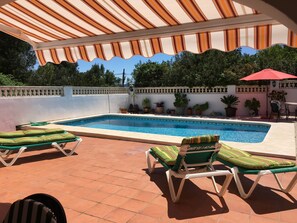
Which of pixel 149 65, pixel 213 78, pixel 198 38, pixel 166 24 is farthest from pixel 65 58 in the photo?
pixel 149 65

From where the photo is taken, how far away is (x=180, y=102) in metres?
23.5

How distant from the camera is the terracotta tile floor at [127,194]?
4.75 m

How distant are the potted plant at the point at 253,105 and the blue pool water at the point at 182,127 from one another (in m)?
4.18

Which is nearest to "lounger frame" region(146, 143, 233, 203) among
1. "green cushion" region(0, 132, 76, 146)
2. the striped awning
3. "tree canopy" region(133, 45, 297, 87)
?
the striped awning

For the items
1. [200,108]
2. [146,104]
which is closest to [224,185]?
[200,108]

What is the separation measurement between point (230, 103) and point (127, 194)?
17469 mm

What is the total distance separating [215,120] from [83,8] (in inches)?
555

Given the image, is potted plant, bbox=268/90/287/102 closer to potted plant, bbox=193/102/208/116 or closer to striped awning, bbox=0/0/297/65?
potted plant, bbox=193/102/208/116

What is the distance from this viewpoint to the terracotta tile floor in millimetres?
4754

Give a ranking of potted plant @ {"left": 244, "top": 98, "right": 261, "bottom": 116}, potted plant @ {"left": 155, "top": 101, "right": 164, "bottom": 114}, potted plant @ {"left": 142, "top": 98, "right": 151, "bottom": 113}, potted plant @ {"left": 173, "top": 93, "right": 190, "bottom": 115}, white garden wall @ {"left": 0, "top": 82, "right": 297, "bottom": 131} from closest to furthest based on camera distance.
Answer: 1. white garden wall @ {"left": 0, "top": 82, "right": 297, "bottom": 131}
2. potted plant @ {"left": 244, "top": 98, "right": 261, "bottom": 116}
3. potted plant @ {"left": 173, "top": 93, "right": 190, "bottom": 115}
4. potted plant @ {"left": 155, "top": 101, "right": 164, "bottom": 114}
5. potted plant @ {"left": 142, "top": 98, "right": 151, "bottom": 113}

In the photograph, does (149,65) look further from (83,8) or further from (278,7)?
(278,7)

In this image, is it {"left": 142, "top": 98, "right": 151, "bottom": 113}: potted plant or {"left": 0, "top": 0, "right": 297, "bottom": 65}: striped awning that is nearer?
{"left": 0, "top": 0, "right": 297, "bottom": 65}: striped awning

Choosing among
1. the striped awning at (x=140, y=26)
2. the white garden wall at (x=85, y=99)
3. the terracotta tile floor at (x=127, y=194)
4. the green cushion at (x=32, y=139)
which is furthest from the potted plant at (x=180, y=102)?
the striped awning at (x=140, y=26)

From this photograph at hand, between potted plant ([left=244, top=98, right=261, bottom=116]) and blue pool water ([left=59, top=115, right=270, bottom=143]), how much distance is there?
4.18m
